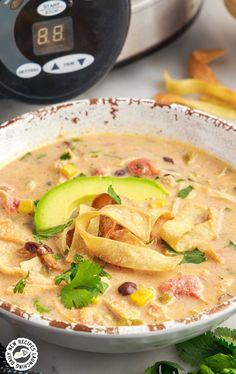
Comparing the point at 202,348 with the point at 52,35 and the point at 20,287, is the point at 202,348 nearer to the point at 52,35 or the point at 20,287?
the point at 20,287

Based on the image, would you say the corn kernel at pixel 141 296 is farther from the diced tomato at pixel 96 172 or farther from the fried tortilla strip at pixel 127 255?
the diced tomato at pixel 96 172

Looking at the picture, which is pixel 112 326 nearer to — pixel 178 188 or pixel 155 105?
pixel 178 188

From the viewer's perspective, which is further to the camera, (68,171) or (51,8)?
(51,8)

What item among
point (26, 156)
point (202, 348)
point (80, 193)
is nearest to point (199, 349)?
point (202, 348)

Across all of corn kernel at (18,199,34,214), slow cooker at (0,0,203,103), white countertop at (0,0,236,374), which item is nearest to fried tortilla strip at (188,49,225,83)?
white countertop at (0,0,236,374)

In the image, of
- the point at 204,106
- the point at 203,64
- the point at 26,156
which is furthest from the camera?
the point at 203,64

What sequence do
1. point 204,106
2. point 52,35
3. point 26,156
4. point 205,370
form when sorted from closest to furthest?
point 205,370, point 26,156, point 52,35, point 204,106

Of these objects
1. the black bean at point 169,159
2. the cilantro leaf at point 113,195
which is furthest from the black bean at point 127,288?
the black bean at point 169,159
